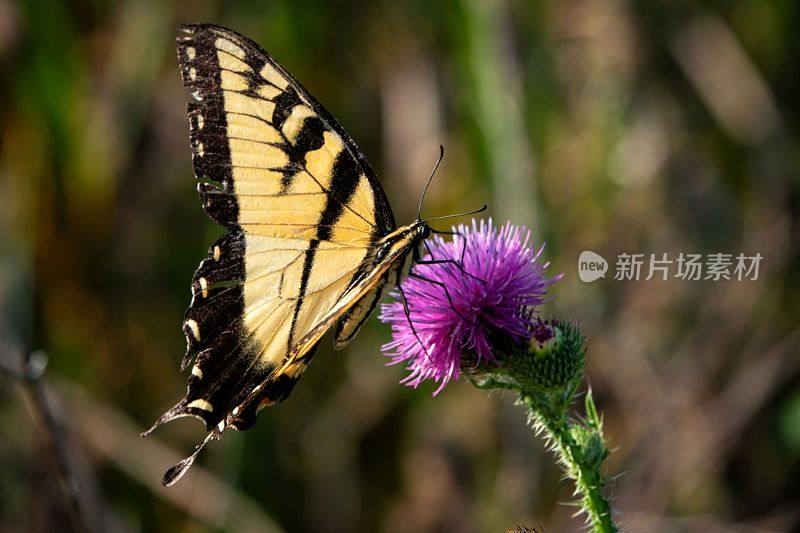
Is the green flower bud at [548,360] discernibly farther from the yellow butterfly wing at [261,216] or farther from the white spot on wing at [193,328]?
the white spot on wing at [193,328]

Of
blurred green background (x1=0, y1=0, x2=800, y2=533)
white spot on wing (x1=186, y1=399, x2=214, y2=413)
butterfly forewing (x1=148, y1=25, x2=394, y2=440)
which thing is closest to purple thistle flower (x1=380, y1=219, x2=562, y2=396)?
Answer: butterfly forewing (x1=148, y1=25, x2=394, y2=440)

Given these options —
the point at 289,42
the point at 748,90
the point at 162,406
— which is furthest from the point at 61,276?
the point at 748,90

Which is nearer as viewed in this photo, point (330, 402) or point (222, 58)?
point (222, 58)

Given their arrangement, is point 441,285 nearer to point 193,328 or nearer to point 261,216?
point 261,216

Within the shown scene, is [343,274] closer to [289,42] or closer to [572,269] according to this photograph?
[572,269]

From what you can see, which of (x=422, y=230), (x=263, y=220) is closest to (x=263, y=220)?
(x=263, y=220)

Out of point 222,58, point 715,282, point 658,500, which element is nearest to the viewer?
point 222,58

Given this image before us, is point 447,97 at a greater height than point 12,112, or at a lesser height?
greater
